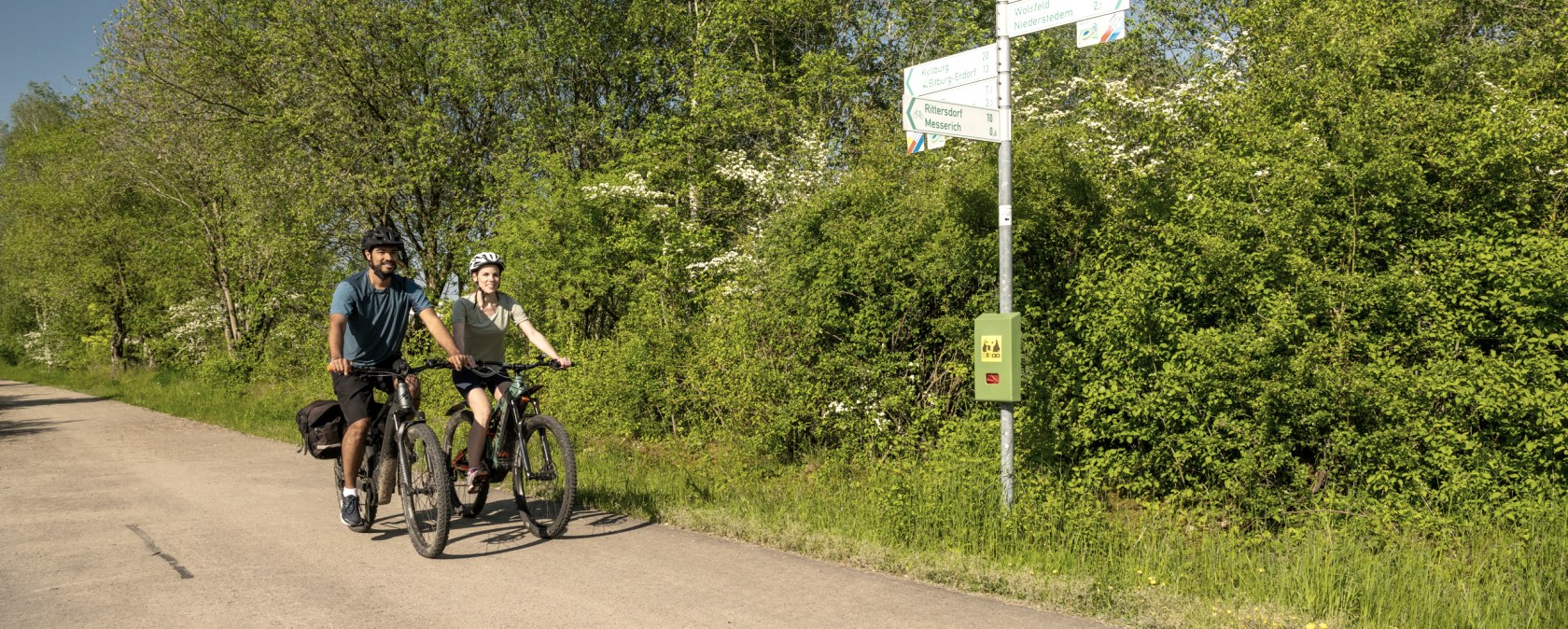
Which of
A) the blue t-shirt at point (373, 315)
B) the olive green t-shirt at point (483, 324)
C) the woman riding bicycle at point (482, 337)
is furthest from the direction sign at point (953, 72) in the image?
the blue t-shirt at point (373, 315)

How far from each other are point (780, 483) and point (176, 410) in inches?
545

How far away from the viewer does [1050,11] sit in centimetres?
613

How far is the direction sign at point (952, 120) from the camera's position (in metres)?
6.20

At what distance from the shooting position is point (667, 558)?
5855 millimetres

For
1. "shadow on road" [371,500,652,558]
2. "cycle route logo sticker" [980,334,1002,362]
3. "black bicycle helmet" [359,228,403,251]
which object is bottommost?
"shadow on road" [371,500,652,558]

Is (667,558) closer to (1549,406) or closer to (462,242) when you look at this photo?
(1549,406)

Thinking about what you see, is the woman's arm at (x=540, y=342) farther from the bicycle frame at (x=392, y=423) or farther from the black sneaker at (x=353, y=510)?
the black sneaker at (x=353, y=510)

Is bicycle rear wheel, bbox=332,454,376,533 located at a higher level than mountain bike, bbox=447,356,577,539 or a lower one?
lower

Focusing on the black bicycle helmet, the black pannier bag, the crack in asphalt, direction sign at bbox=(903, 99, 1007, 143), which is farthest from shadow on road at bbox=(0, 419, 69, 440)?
direction sign at bbox=(903, 99, 1007, 143)

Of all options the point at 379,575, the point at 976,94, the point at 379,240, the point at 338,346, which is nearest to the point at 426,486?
the point at 379,575

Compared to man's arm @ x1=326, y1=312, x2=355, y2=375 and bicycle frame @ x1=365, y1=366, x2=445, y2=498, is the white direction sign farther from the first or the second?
man's arm @ x1=326, y1=312, x2=355, y2=375

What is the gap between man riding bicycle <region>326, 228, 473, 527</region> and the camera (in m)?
6.50

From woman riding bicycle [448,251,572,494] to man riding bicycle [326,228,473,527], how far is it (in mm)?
306

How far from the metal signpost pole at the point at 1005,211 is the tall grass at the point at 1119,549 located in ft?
0.85
